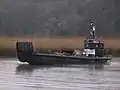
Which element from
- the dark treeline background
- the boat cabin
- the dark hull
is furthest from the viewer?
the dark treeline background

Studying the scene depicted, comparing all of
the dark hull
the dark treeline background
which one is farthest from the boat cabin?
the dark treeline background

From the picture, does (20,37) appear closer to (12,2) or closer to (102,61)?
(12,2)

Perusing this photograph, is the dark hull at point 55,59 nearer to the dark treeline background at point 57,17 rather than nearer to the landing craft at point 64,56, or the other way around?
the landing craft at point 64,56

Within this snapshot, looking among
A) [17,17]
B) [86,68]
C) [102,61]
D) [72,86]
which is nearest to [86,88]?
[72,86]

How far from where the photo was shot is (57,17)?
91.1m

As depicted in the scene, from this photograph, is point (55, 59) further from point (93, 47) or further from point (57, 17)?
point (57, 17)

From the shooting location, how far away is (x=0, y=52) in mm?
77062

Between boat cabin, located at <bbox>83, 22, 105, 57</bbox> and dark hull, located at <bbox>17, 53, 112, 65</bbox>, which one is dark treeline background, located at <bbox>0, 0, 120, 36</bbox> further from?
dark hull, located at <bbox>17, 53, 112, 65</bbox>

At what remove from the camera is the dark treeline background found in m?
87.9

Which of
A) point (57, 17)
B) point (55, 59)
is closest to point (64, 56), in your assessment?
point (55, 59)

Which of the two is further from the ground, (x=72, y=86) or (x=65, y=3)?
(x=65, y=3)

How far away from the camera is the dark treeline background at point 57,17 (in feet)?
288

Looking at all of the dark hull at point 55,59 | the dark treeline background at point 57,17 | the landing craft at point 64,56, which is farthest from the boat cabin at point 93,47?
the dark treeline background at point 57,17

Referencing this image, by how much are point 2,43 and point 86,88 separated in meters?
55.7
